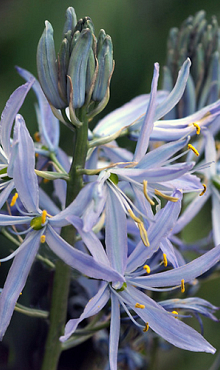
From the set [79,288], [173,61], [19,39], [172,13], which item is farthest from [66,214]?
[172,13]

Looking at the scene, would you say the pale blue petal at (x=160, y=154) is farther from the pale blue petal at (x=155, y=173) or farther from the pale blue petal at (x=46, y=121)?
the pale blue petal at (x=46, y=121)

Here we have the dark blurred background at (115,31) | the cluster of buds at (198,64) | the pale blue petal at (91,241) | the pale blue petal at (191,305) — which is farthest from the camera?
the dark blurred background at (115,31)

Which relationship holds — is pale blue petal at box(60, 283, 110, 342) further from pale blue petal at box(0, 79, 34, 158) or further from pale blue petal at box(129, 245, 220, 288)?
pale blue petal at box(0, 79, 34, 158)

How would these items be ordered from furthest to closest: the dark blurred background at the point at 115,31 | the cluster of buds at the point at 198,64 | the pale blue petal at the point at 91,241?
the dark blurred background at the point at 115,31 → the cluster of buds at the point at 198,64 → the pale blue petal at the point at 91,241

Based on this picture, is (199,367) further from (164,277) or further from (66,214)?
(66,214)

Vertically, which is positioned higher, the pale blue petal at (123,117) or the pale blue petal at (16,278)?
the pale blue petal at (123,117)

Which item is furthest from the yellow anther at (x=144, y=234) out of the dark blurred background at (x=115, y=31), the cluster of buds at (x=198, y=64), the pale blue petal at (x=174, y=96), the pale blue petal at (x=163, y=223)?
the dark blurred background at (x=115, y=31)
